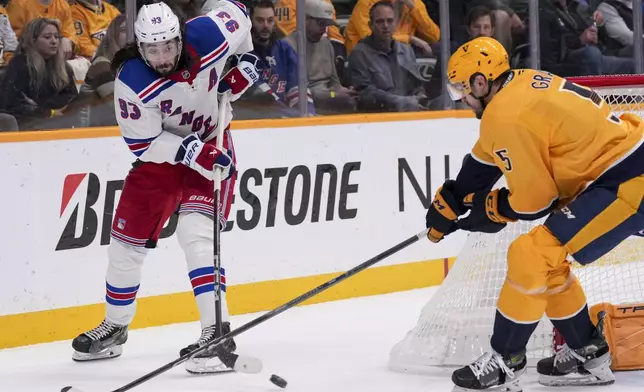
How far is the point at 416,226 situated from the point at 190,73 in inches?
81.1

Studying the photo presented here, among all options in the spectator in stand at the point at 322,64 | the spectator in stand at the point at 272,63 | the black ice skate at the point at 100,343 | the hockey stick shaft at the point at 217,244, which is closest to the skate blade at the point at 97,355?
the black ice skate at the point at 100,343

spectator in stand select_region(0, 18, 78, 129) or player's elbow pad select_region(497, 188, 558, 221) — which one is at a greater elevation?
spectator in stand select_region(0, 18, 78, 129)

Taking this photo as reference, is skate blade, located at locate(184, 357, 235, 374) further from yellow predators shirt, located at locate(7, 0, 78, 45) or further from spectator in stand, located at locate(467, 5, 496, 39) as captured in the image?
spectator in stand, located at locate(467, 5, 496, 39)

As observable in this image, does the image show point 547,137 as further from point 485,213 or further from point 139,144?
point 139,144

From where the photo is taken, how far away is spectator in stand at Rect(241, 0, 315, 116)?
549cm

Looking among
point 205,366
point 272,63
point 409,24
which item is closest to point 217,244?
point 205,366

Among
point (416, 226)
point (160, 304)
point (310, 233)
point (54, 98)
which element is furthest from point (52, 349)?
point (416, 226)

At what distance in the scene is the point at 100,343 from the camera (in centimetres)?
443

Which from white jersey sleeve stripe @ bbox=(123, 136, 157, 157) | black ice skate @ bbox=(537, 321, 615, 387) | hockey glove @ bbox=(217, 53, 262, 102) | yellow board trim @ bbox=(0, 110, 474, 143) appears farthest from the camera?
yellow board trim @ bbox=(0, 110, 474, 143)

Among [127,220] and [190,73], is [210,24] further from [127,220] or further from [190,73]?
[127,220]

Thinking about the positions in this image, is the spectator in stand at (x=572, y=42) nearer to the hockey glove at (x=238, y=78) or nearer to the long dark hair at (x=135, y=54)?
the hockey glove at (x=238, y=78)

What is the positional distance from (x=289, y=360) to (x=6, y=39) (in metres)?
1.69

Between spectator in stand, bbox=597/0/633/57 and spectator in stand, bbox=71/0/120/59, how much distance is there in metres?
3.21

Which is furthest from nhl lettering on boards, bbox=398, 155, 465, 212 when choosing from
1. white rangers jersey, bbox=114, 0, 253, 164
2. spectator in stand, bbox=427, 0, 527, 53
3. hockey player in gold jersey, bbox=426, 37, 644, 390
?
hockey player in gold jersey, bbox=426, 37, 644, 390
